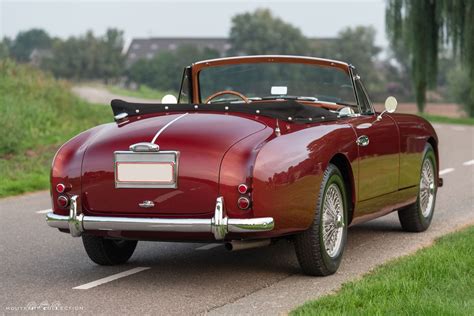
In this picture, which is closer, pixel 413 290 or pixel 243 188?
pixel 413 290

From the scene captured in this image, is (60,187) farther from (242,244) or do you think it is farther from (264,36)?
(264,36)

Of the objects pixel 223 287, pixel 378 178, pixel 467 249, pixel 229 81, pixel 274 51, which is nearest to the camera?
pixel 223 287

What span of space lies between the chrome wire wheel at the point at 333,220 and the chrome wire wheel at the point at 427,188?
200cm

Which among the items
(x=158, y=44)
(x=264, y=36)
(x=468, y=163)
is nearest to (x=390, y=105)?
(x=468, y=163)

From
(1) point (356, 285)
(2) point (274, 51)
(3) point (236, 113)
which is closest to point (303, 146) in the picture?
(3) point (236, 113)

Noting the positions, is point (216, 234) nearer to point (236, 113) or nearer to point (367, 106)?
point (236, 113)

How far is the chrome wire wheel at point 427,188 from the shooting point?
805 centimetres

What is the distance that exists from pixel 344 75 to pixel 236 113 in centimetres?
177

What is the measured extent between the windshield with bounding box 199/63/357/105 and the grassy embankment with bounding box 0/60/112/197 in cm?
467

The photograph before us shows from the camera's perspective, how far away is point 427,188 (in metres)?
8.13

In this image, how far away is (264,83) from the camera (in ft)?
25.4

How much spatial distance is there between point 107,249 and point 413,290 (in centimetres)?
230

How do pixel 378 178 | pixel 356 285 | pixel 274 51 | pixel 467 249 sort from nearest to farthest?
1. pixel 356 285
2. pixel 467 249
3. pixel 378 178
4. pixel 274 51

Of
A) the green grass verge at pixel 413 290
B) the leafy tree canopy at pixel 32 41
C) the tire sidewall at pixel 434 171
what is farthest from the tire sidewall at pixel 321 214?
the leafy tree canopy at pixel 32 41
